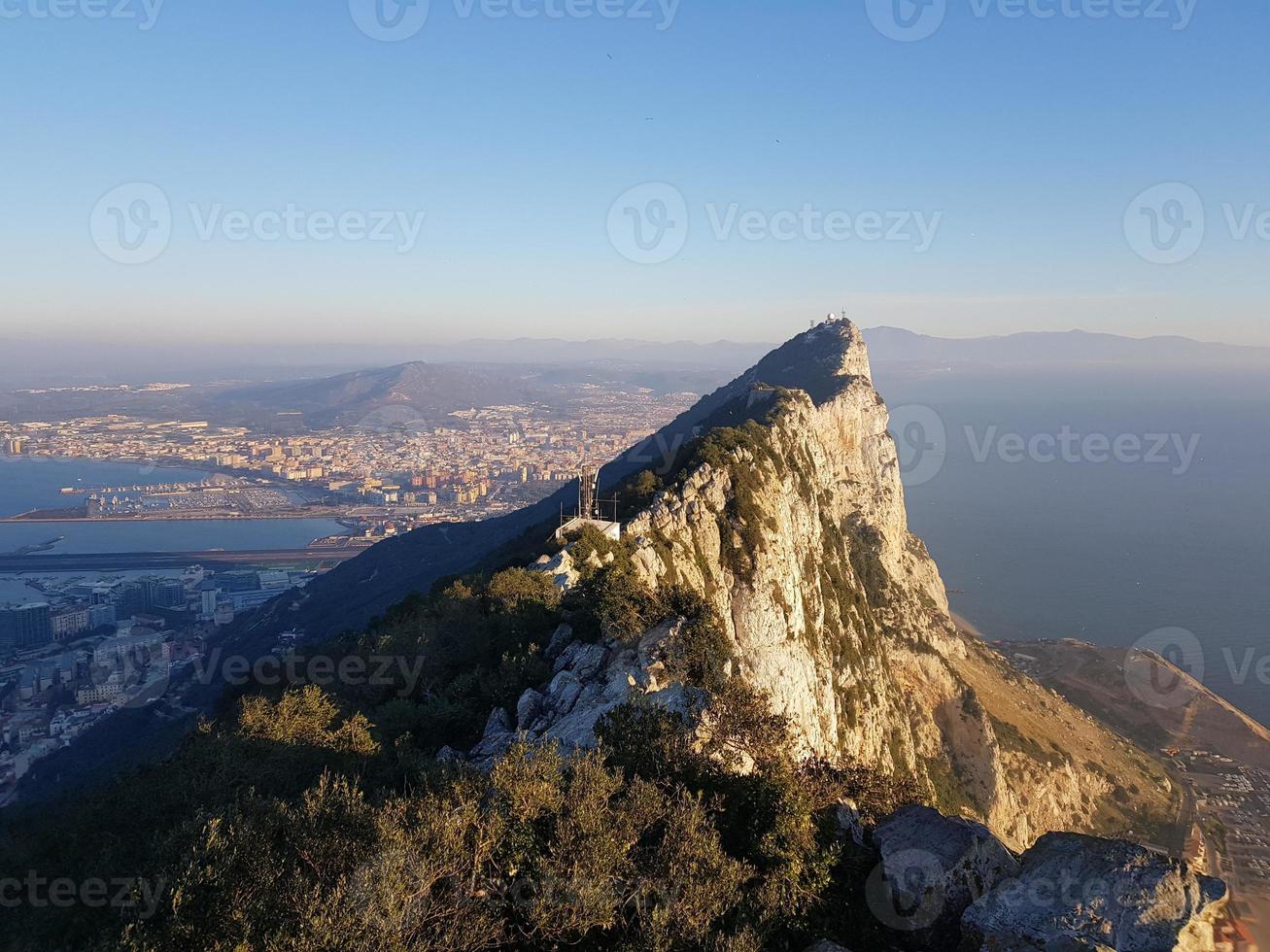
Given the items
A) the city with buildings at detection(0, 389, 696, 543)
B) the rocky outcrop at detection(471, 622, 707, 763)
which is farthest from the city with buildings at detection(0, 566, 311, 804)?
the rocky outcrop at detection(471, 622, 707, 763)

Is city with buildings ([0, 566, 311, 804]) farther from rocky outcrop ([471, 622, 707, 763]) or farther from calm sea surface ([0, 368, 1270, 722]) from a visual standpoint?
rocky outcrop ([471, 622, 707, 763])

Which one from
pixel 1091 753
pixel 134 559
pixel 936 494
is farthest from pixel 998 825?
pixel 936 494

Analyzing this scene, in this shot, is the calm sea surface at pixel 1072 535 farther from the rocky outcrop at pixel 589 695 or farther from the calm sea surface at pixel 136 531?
the rocky outcrop at pixel 589 695

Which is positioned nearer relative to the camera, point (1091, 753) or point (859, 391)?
point (1091, 753)

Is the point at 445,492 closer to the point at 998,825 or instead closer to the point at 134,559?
the point at 134,559

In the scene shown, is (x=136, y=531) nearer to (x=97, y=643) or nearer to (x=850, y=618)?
(x=97, y=643)

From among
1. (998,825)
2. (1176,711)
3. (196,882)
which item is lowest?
(1176,711)

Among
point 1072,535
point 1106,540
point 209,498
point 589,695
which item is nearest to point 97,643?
point 589,695
